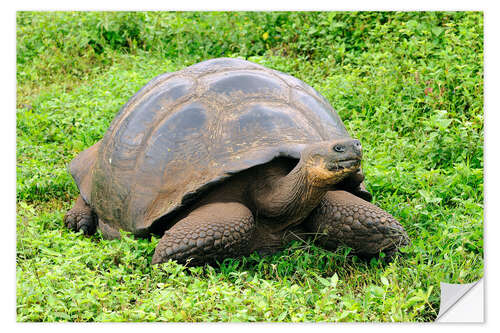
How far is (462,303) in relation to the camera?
3049 millimetres

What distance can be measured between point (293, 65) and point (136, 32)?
1.78 metres

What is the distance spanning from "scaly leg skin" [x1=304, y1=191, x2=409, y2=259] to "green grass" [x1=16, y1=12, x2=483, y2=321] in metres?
0.08

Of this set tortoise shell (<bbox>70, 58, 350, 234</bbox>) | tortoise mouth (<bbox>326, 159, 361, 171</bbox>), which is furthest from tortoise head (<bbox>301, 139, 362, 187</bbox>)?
tortoise shell (<bbox>70, 58, 350, 234</bbox>)

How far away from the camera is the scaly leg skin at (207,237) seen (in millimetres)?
3307

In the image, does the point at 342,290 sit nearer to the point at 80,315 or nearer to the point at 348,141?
the point at 348,141

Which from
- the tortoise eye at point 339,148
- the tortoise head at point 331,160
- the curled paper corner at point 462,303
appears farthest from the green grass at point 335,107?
the tortoise eye at point 339,148

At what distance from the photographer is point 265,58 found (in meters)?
6.30

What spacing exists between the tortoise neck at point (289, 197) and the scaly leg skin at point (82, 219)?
1309mm

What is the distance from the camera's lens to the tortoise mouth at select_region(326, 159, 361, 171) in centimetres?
298

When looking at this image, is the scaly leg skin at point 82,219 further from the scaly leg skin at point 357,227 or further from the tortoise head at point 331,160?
the tortoise head at point 331,160

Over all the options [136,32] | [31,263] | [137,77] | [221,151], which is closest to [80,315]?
[31,263]

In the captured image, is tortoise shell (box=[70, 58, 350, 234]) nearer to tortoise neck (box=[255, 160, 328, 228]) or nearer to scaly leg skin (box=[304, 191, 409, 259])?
tortoise neck (box=[255, 160, 328, 228])

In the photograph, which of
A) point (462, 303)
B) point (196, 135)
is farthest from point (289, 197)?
point (462, 303)
